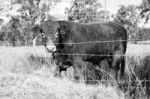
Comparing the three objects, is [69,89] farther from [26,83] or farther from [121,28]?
[121,28]

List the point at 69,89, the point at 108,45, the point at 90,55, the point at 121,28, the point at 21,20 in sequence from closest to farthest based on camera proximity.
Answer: the point at 69,89 < the point at 90,55 < the point at 108,45 < the point at 121,28 < the point at 21,20

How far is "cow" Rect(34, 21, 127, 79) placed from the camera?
589 cm

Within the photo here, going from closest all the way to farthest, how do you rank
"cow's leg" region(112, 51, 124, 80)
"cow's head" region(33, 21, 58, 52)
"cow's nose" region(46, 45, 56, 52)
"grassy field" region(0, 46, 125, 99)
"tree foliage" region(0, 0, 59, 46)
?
"grassy field" region(0, 46, 125, 99) → "cow's nose" region(46, 45, 56, 52) → "cow's head" region(33, 21, 58, 52) → "cow's leg" region(112, 51, 124, 80) → "tree foliage" region(0, 0, 59, 46)

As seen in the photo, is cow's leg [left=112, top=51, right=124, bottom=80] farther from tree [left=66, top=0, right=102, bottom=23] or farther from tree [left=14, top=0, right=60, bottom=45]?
tree [left=66, top=0, right=102, bottom=23]

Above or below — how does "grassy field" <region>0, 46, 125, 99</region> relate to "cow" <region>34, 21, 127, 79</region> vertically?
below

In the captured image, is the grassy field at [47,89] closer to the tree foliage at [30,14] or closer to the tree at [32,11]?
the tree foliage at [30,14]

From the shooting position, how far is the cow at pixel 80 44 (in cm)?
589

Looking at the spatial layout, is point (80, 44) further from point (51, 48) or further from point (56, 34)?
point (51, 48)

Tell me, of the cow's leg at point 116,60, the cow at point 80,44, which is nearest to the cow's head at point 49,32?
the cow at point 80,44

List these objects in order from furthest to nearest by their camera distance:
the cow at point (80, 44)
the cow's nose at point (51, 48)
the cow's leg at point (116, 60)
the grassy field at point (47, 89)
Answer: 1. the cow's leg at point (116, 60)
2. the cow at point (80, 44)
3. the cow's nose at point (51, 48)
4. the grassy field at point (47, 89)

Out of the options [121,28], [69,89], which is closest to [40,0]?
[121,28]

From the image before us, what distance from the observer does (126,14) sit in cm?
5434

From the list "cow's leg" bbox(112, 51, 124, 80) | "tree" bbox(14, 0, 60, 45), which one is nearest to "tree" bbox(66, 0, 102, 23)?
"tree" bbox(14, 0, 60, 45)

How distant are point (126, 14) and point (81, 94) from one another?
52.2 m
